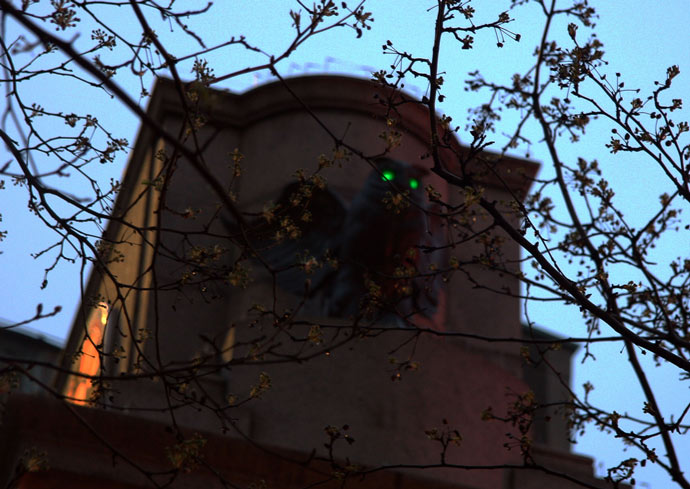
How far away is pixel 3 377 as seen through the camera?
16.8 ft

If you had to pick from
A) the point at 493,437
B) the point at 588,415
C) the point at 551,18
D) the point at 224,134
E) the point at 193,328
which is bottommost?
the point at 588,415

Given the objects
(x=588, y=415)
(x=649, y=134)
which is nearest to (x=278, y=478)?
(x=588, y=415)

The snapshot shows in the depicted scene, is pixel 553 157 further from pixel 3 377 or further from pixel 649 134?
pixel 3 377

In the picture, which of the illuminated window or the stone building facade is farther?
the illuminated window

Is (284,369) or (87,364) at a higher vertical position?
(87,364)

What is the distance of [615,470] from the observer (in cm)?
538

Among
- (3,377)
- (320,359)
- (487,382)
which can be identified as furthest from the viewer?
(487,382)

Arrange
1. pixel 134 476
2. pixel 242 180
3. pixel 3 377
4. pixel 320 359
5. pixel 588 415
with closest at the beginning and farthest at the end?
pixel 3 377 < pixel 588 415 < pixel 134 476 < pixel 320 359 < pixel 242 180

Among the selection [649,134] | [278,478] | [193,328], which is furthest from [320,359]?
[649,134]

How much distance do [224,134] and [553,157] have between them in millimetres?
8139

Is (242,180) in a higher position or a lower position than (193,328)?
higher

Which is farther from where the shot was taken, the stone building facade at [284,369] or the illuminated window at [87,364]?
the illuminated window at [87,364]

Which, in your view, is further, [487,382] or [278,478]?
[487,382]

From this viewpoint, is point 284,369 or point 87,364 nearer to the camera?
point 284,369
